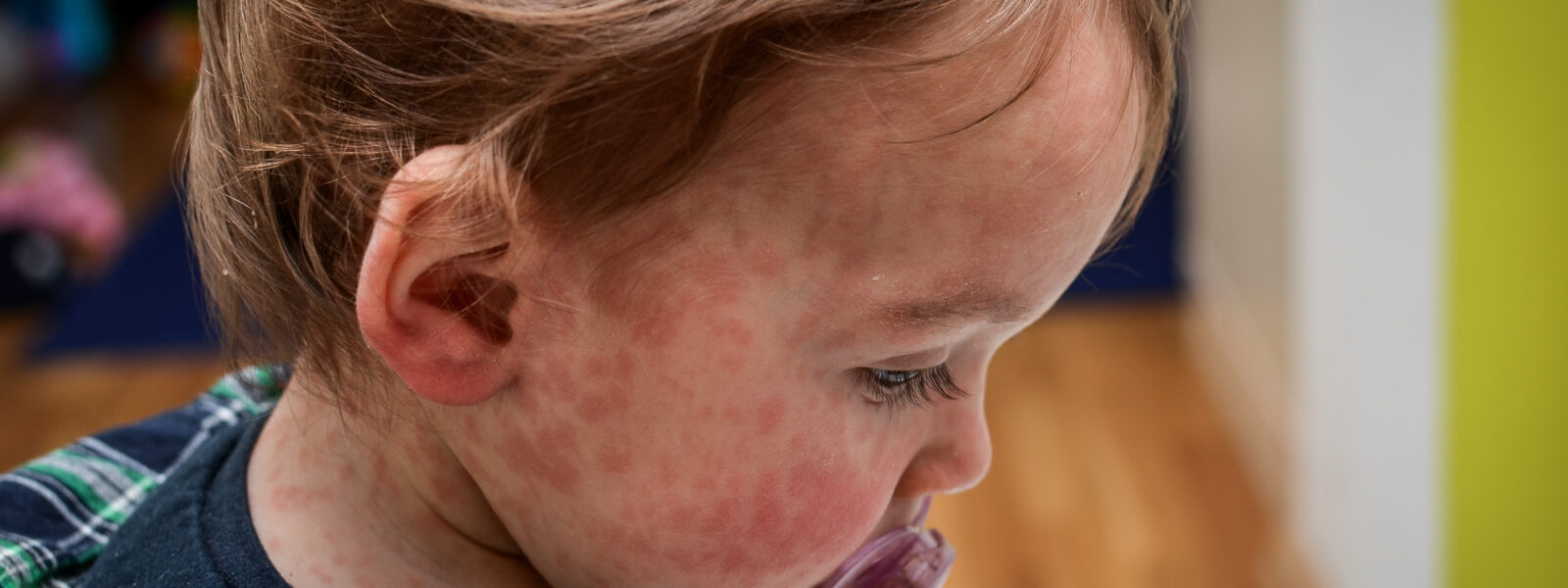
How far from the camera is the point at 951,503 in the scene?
192cm

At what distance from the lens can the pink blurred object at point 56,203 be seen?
8.88 feet

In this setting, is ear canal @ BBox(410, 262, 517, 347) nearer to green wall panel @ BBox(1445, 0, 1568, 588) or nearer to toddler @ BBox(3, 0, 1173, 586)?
toddler @ BBox(3, 0, 1173, 586)

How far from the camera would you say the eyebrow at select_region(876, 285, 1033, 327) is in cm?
56

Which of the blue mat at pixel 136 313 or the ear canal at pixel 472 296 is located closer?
the ear canal at pixel 472 296

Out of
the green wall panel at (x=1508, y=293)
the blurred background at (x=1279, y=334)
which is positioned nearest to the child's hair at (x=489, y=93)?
the blurred background at (x=1279, y=334)

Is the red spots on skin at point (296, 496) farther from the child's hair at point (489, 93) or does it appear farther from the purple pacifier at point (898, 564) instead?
the purple pacifier at point (898, 564)

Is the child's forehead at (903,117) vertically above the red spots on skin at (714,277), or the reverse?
the child's forehead at (903,117)

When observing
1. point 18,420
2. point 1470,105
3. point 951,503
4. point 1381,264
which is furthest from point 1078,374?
point 18,420

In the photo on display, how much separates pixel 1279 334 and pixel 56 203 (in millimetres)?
2169

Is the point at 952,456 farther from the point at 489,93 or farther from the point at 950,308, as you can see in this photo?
the point at 489,93

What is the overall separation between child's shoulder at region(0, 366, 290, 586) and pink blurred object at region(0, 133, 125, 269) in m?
2.14

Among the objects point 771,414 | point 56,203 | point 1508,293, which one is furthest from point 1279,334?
point 56,203

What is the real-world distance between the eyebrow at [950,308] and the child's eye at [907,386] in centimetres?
4

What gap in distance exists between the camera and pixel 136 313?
8.50 ft
